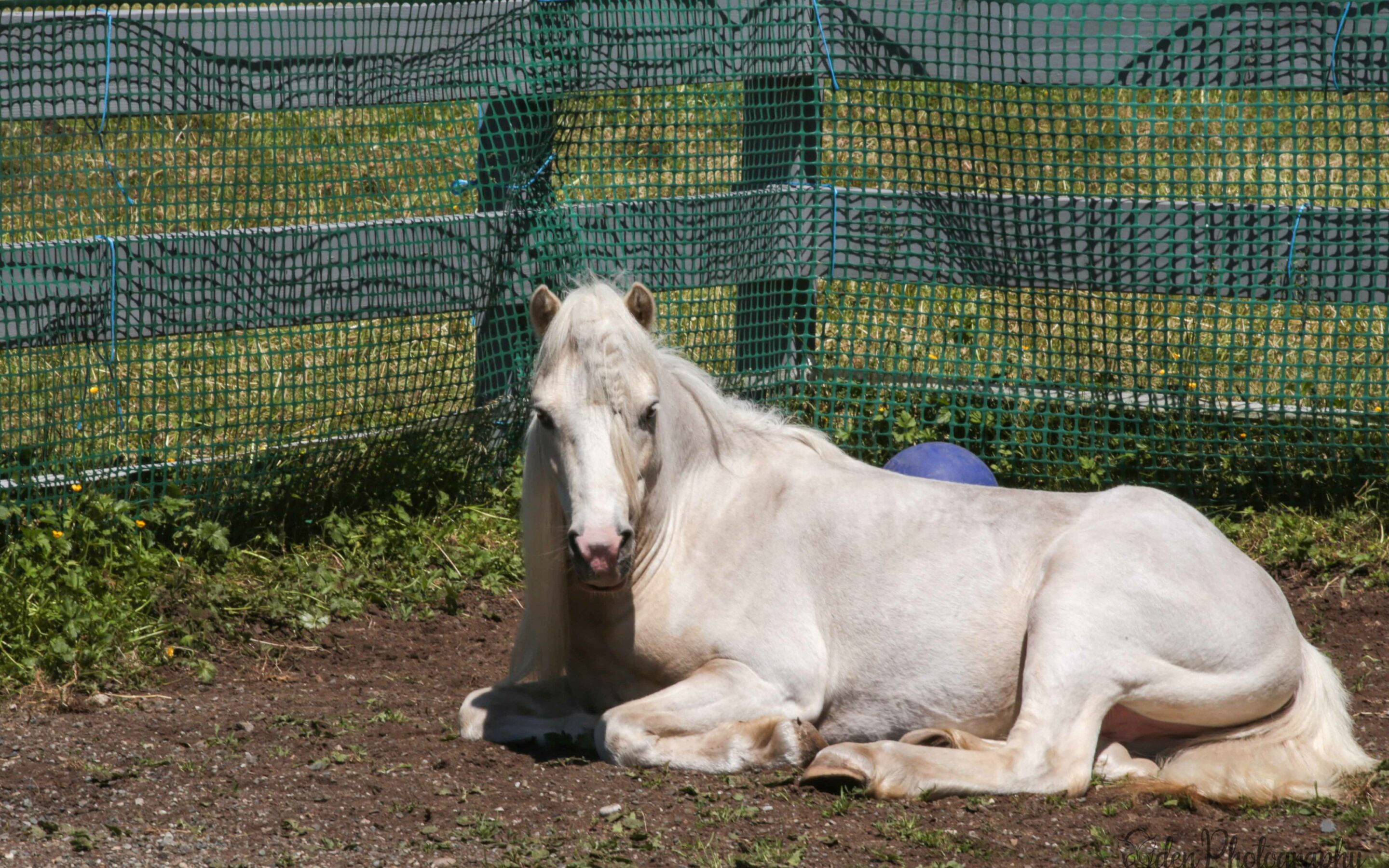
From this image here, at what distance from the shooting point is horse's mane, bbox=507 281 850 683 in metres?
3.84

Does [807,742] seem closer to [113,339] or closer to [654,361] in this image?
[654,361]

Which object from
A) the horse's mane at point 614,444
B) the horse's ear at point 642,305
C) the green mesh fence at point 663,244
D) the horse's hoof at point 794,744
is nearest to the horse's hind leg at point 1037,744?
the horse's hoof at point 794,744

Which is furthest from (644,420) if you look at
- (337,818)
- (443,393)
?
(443,393)

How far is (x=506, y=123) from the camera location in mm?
6449

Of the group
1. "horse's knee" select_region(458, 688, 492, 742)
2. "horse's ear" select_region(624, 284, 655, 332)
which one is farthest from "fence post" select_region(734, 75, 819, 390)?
"horse's knee" select_region(458, 688, 492, 742)

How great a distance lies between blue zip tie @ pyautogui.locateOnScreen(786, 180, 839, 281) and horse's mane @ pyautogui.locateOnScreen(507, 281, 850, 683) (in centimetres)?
242

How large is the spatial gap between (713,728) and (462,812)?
0.76 metres

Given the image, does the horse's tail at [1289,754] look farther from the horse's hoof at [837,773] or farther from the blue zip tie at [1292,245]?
the blue zip tie at [1292,245]

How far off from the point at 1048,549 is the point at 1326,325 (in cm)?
448

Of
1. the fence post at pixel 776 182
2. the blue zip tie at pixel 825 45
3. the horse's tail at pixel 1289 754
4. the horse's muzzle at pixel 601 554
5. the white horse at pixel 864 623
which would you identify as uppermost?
the blue zip tie at pixel 825 45

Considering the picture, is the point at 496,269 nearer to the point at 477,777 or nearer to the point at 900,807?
the point at 477,777

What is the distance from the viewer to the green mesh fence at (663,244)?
18.1 feet

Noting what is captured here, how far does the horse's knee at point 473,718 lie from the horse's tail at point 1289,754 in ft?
6.58

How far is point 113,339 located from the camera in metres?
5.39
